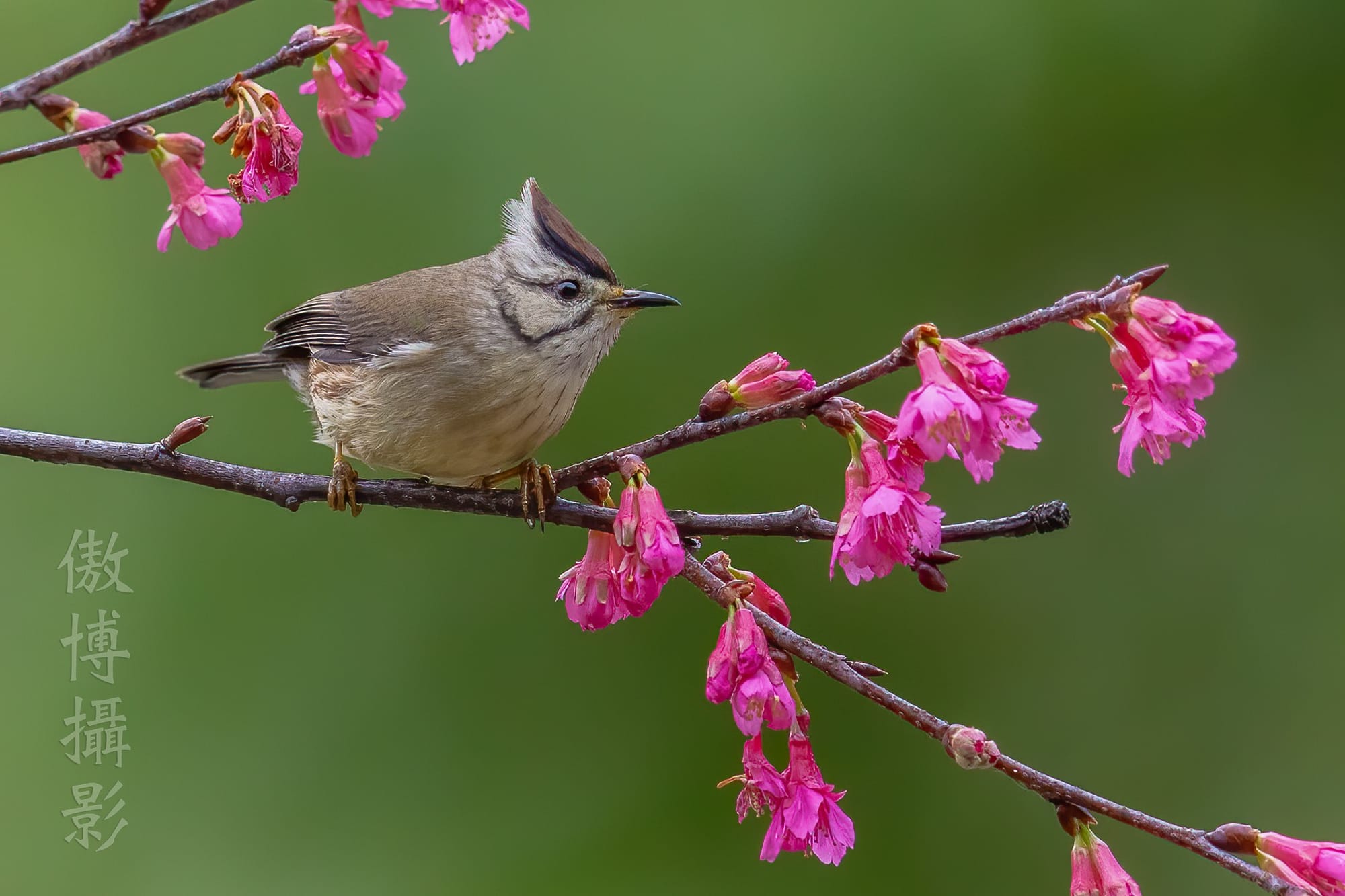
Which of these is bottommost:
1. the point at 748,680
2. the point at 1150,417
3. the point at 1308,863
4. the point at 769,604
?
the point at 1308,863

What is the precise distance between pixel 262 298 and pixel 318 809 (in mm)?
1490

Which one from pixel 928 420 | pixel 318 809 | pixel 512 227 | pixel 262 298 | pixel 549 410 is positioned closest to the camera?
pixel 928 420

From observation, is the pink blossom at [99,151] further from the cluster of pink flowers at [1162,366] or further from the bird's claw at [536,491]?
the cluster of pink flowers at [1162,366]

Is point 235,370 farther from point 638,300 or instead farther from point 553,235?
point 638,300

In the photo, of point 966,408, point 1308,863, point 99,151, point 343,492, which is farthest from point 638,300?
point 1308,863

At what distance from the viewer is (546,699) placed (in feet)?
11.6

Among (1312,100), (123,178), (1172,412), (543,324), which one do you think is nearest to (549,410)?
(543,324)

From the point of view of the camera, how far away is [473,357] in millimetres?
2674

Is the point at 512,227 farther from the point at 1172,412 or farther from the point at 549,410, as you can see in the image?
the point at 1172,412

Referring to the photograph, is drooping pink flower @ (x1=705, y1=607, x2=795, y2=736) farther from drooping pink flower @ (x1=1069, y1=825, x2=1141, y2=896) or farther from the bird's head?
the bird's head

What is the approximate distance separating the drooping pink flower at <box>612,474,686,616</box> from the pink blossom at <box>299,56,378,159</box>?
0.61m

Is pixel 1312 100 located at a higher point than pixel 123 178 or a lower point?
lower

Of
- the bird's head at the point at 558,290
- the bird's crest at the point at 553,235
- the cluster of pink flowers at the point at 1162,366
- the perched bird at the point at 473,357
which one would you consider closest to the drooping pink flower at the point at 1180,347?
the cluster of pink flowers at the point at 1162,366

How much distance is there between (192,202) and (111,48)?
0.33 meters
